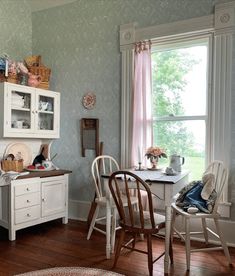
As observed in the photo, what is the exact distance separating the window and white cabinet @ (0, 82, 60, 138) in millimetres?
1308

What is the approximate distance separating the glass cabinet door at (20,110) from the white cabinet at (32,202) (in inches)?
25.5

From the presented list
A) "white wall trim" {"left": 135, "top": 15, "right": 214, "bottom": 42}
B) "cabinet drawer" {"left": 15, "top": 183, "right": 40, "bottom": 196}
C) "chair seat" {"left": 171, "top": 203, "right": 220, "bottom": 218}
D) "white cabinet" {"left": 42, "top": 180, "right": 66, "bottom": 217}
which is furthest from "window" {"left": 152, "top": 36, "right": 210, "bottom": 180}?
"cabinet drawer" {"left": 15, "top": 183, "right": 40, "bottom": 196}

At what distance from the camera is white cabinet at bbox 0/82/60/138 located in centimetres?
325

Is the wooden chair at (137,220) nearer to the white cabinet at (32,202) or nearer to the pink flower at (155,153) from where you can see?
the pink flower at (155,153)

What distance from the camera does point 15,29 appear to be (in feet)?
12.9

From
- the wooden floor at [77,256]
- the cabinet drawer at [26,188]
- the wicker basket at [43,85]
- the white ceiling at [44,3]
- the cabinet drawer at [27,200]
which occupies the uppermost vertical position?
the white ceiling at [44,3]

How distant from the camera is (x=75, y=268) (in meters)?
2.38

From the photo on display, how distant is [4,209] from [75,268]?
1.18 meters

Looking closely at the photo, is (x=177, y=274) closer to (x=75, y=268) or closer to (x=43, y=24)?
(x=75, y=268)

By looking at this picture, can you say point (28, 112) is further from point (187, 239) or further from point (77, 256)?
point (187, 239)

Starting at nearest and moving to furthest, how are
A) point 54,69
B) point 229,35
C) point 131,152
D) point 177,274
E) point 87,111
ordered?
point 177,274, point 229,35, point 131,152, point 87,111, point 54,69

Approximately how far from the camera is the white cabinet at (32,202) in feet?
9.96

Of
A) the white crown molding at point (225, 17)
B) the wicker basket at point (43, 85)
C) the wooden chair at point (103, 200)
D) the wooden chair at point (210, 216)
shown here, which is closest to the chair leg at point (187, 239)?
the wooden chair at point (210, 216)

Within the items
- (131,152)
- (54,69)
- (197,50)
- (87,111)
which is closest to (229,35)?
(197,50)
